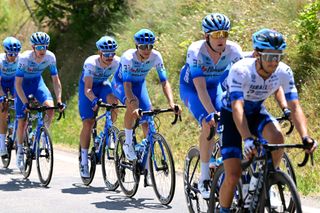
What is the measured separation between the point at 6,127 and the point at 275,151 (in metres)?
7.10

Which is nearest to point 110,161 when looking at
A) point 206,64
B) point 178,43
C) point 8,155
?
point 8,155

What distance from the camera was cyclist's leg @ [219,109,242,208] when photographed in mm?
6242

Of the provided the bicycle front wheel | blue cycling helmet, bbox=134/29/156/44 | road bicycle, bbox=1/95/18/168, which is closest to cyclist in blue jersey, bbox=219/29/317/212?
blue cycling helmet, bbox=134/29/156/44

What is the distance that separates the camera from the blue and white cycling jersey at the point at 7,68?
41.8 feet

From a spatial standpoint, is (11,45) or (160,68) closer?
(160,68)

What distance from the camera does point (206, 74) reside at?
26.5 feet

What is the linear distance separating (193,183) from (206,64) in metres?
1.26

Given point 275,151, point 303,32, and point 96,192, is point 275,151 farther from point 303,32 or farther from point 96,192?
point 303,32

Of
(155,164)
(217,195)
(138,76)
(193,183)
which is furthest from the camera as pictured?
(138,76)

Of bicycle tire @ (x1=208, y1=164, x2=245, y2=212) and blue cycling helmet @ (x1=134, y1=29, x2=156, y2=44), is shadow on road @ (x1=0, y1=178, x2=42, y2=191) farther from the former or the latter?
bicycle tire @ (x1=208, y1=164, x2=245, y2=212)

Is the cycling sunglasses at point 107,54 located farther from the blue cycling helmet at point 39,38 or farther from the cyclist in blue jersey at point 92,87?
the blue cycling helmet at point 39,38

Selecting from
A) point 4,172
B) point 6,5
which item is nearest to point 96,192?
point 4,172

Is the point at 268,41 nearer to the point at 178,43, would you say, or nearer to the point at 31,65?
the point at 31,65

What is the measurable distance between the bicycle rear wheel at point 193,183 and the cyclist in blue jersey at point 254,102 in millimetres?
1335
